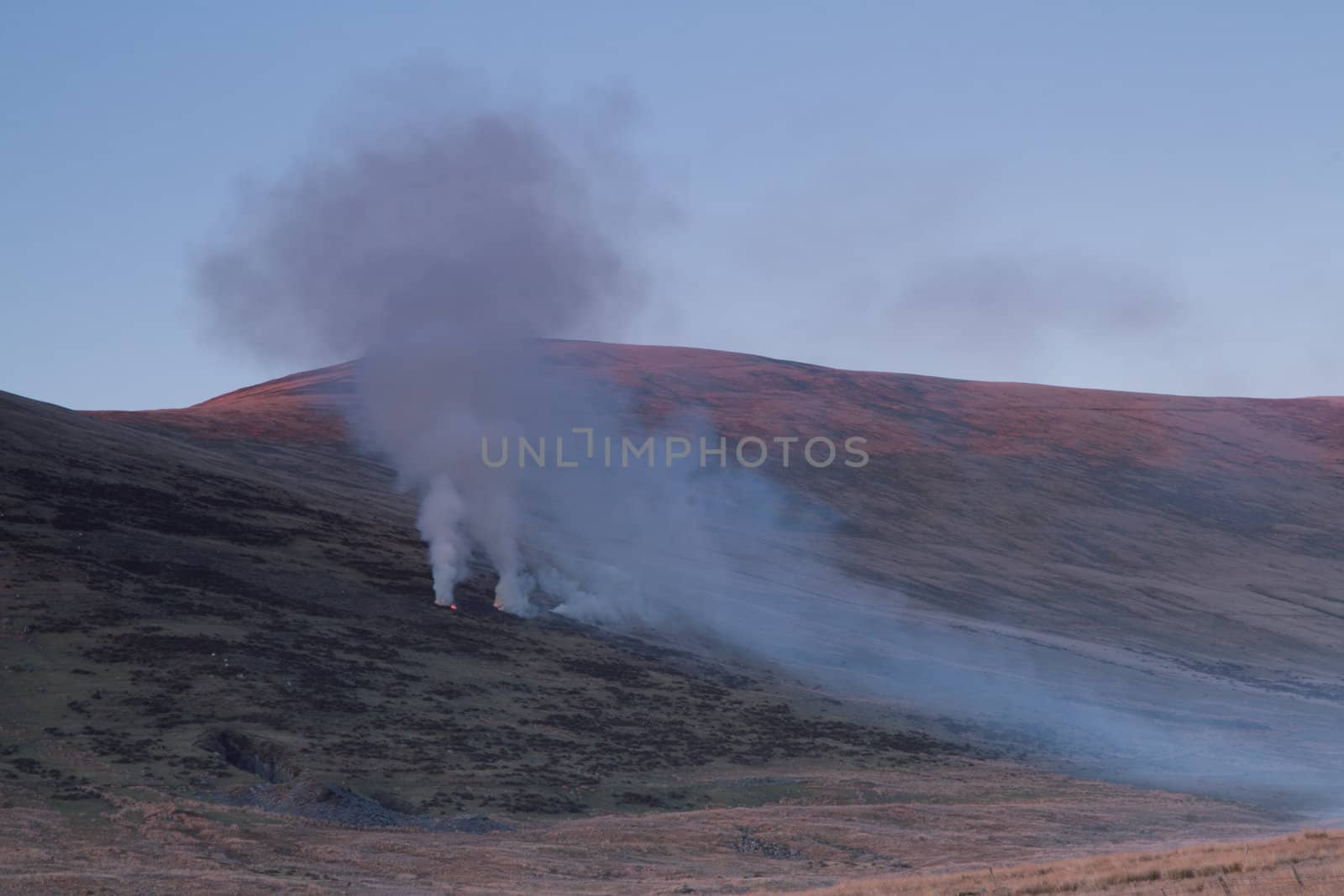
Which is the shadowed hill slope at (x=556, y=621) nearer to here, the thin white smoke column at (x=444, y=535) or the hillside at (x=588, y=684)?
the hillside at (x=588, y=684)

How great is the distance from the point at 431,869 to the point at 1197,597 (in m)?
59.5

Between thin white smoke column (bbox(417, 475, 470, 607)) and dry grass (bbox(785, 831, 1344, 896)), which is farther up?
thin white smoke column (bbox(417, 475, 470, 607))

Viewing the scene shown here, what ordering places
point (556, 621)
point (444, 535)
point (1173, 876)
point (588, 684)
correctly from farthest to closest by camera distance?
point (444, 535) < point (556, 621) < point (588, 684) < point (1173, 876)

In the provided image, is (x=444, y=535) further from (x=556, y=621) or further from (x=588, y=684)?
(x=588, y=684)

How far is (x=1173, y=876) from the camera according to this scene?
19172mm

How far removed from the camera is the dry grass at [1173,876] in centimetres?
1725

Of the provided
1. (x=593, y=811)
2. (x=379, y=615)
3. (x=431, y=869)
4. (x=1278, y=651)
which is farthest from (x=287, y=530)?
(x=1278, y=651)

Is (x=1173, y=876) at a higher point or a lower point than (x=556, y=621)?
lower

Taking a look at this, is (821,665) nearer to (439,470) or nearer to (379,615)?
(379,615)

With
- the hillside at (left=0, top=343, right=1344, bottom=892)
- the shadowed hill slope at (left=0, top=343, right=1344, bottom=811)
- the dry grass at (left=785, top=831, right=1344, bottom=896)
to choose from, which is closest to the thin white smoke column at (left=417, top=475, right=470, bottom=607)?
the shadowed hill slope at (left=0, top=343, right=1344, bottom=811)

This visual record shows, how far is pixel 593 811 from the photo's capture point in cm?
3131

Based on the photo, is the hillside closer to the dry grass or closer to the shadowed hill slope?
the shadowed hill slope

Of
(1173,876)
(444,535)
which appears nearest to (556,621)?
(444,535)

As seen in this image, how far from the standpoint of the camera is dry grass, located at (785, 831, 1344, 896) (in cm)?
1725
